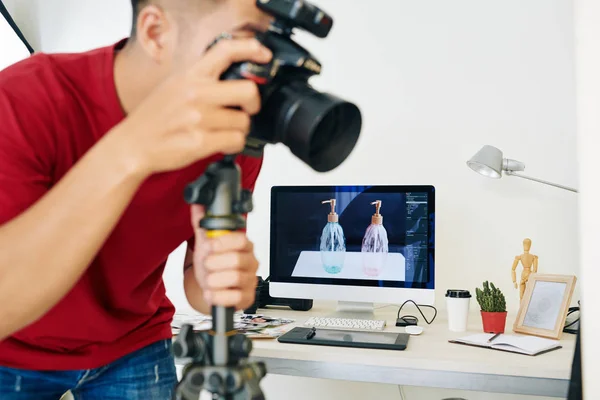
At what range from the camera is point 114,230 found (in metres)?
0.86

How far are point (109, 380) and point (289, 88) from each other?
0.65m

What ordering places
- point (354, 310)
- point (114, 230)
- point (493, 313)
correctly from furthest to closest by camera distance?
point (354, 310), point (493, 313), point (114, 230)

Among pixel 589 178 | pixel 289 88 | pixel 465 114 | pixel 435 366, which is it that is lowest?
pixel 435 366

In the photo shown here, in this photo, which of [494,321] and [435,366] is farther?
[494,321]

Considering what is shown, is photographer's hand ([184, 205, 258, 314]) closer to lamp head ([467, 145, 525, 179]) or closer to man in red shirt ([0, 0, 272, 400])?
man in red shirt ([0, 0, 272, 400])

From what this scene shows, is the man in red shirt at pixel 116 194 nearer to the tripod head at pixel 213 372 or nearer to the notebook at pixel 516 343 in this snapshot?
the tripod head at pixel 213 372

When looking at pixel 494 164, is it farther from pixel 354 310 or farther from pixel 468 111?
pixel 354 310

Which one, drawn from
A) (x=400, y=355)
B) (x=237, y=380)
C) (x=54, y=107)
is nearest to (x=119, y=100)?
(x=54, y=107)

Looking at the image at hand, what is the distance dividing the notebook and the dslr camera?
0.88 meters

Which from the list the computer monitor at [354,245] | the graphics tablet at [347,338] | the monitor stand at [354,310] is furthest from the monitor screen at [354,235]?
the graphics tablet at [347,338]

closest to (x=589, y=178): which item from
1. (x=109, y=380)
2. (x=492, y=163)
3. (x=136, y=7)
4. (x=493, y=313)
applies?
(x=136, y=7)

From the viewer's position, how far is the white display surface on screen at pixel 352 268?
164 centimetres

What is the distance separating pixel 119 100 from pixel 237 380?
478 millimetres

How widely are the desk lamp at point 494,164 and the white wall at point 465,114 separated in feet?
0.46
